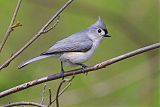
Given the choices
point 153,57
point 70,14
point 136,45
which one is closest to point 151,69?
point 153,57

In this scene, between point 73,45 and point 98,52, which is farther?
point 98,52

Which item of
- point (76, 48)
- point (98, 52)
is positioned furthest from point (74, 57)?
point (98, 52)

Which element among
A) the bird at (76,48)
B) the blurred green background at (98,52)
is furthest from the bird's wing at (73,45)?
the blurred green background at (98,52)

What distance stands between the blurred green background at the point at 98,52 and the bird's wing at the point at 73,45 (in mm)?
993

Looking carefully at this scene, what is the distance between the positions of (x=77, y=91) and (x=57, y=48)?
1.50m

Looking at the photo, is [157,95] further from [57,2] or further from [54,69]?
[57,2]

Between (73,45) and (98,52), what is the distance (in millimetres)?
1632

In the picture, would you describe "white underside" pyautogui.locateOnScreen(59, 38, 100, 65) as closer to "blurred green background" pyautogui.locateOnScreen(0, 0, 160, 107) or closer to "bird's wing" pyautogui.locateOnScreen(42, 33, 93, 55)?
"bird's wing" pyautogui.locateOnScreen(42, 33, 93, 55)

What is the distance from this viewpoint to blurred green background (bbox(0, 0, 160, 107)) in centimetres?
427

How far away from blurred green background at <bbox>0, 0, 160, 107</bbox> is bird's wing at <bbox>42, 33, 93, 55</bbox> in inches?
39.1

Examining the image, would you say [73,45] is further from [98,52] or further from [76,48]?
[98,52]

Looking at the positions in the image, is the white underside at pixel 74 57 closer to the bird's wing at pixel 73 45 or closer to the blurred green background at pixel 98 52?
the bird's wing at pixel 73 45

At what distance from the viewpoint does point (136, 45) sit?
15.3ft

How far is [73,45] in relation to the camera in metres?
3.15
